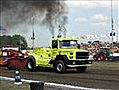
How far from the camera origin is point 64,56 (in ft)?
75.5

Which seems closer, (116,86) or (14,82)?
(116,86)

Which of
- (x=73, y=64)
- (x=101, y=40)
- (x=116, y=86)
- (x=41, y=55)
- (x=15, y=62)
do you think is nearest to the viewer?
(x=116, y=86)

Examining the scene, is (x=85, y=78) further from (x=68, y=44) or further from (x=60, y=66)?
(x=68, y=44)

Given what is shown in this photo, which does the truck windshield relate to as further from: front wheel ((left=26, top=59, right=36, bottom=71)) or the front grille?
front wheel ((left=26, top=59, right=36, bottom=71))

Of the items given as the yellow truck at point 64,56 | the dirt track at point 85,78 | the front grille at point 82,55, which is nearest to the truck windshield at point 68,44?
the yellow truck at point 64,56

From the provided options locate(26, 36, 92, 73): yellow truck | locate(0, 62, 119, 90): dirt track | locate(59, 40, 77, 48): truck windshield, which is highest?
locate(59, 40, 77, 48): truck windshield

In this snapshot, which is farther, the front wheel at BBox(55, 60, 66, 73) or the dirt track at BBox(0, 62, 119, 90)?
the front wheel at BBox(55, 60, 66, 73)

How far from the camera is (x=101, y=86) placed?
15.6 m

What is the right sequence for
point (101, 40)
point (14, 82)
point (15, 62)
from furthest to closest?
point (101, 40) → point (15, 62) → point (14, 82)

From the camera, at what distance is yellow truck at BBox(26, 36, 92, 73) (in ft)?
75.0

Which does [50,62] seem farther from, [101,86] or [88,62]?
[101,86]

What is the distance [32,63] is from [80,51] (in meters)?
3.93

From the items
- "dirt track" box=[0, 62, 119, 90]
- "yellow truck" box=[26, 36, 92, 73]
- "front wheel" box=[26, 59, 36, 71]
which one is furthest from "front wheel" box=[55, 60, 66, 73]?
"front wheel" box=[26, 59, 36, 71]

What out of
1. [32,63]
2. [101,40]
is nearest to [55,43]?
[32,63]
